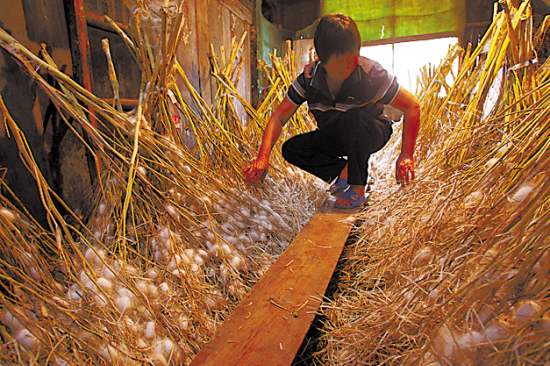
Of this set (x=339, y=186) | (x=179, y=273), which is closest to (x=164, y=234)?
(x=179, y=273)

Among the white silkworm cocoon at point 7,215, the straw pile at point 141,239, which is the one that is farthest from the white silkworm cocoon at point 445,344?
the white silkworm cocoon at point 7,215

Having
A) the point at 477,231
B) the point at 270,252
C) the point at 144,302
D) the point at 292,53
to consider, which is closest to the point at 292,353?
the point at 144,302

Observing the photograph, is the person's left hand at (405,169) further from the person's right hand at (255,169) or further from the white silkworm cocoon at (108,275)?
the white silkworm cocoon at (108,275)

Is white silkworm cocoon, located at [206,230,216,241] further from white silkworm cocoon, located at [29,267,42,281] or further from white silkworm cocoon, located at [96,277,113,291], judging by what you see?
white silkworm cocoon, located at [29,267,42,281]

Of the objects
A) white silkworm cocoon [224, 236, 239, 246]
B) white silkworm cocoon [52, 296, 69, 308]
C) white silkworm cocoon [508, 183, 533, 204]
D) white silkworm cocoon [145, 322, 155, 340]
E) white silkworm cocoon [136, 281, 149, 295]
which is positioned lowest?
white silkworm cocoon [224, 236, 239, 246]

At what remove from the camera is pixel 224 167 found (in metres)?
1.57

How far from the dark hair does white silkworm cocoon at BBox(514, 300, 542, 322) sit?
103cm

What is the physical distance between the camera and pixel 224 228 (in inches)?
44.7

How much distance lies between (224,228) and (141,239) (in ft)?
0.94

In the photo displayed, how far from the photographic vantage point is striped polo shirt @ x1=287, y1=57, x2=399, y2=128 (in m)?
1.37

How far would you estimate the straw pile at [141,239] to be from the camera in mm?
610

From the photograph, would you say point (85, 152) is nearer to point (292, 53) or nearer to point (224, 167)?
point (224, 167)

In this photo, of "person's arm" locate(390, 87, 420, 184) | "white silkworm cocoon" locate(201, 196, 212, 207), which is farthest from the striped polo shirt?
"white silkworm cocoon" locate(201, 196, 212, 207)

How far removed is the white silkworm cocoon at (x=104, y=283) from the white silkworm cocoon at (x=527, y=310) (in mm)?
779
